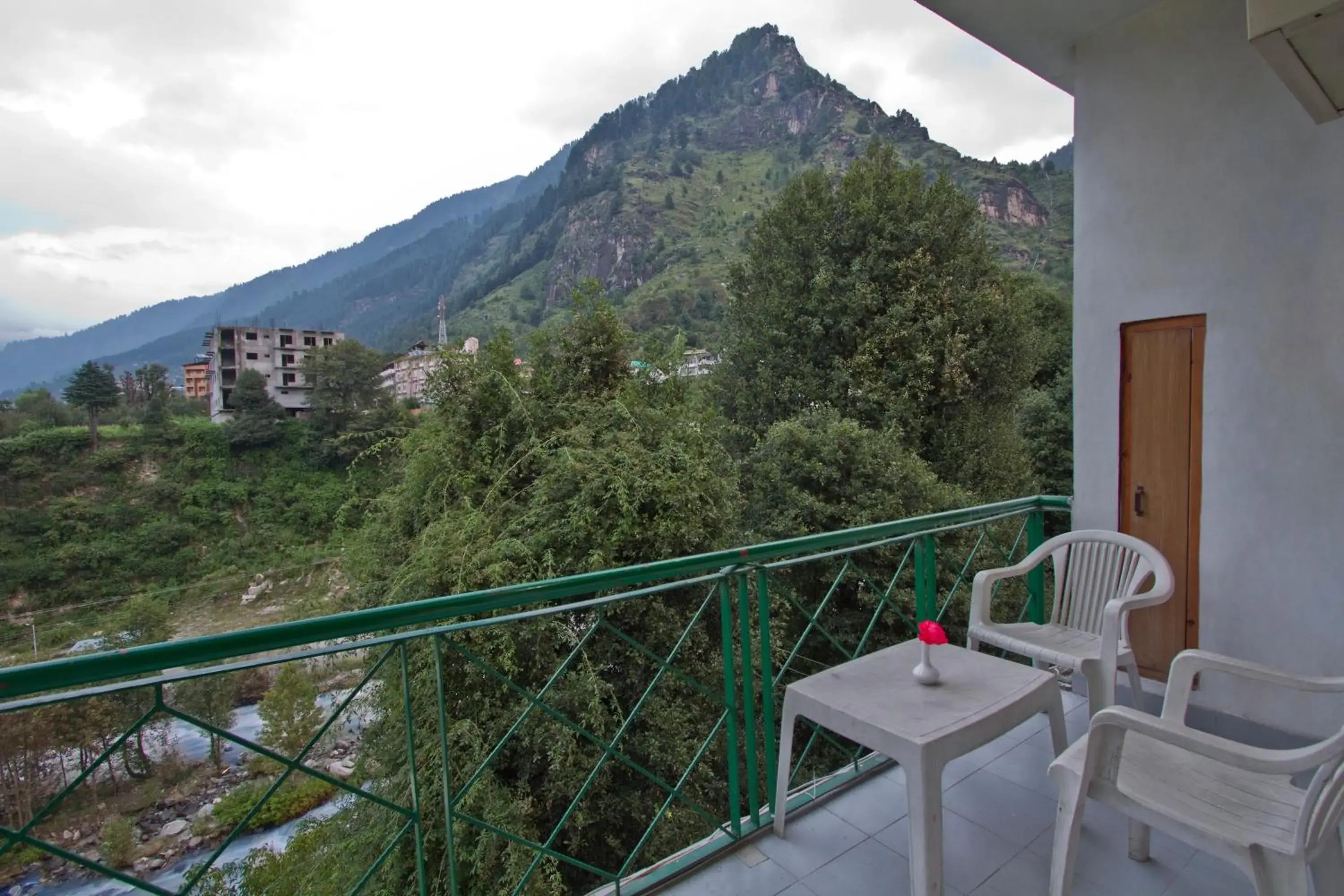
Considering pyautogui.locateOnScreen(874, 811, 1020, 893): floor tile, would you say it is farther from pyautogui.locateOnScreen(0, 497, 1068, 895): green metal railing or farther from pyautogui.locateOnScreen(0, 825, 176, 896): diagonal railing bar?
pyautogui.locateOnScreen(0, 825, 176, 896): diagonal railing bar

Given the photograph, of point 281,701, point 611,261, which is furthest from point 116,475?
point 611,261

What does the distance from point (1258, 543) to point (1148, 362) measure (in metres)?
0.74

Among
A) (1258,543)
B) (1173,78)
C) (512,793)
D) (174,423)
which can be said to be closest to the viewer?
(1258,543)

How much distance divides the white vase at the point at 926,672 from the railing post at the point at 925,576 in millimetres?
668

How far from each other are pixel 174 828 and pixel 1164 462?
15563mm

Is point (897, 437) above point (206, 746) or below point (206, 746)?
above

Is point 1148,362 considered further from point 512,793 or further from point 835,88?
point 835,88

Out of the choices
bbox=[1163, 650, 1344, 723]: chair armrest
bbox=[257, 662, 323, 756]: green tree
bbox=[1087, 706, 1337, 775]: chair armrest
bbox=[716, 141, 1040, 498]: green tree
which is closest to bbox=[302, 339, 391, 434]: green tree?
bbox=[257, 662, 323, 756]: green tree

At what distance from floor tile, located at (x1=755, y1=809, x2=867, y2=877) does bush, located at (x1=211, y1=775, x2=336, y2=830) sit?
Result: 8.94 m

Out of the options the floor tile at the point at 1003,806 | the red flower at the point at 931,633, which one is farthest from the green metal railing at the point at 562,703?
the red flower at the point at 931,633

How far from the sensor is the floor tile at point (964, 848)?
1.55 meters

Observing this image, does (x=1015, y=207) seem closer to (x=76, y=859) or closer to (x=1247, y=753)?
(x=1247, y=753)

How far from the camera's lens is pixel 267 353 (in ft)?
146

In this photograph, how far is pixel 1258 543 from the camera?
2.12 metres
